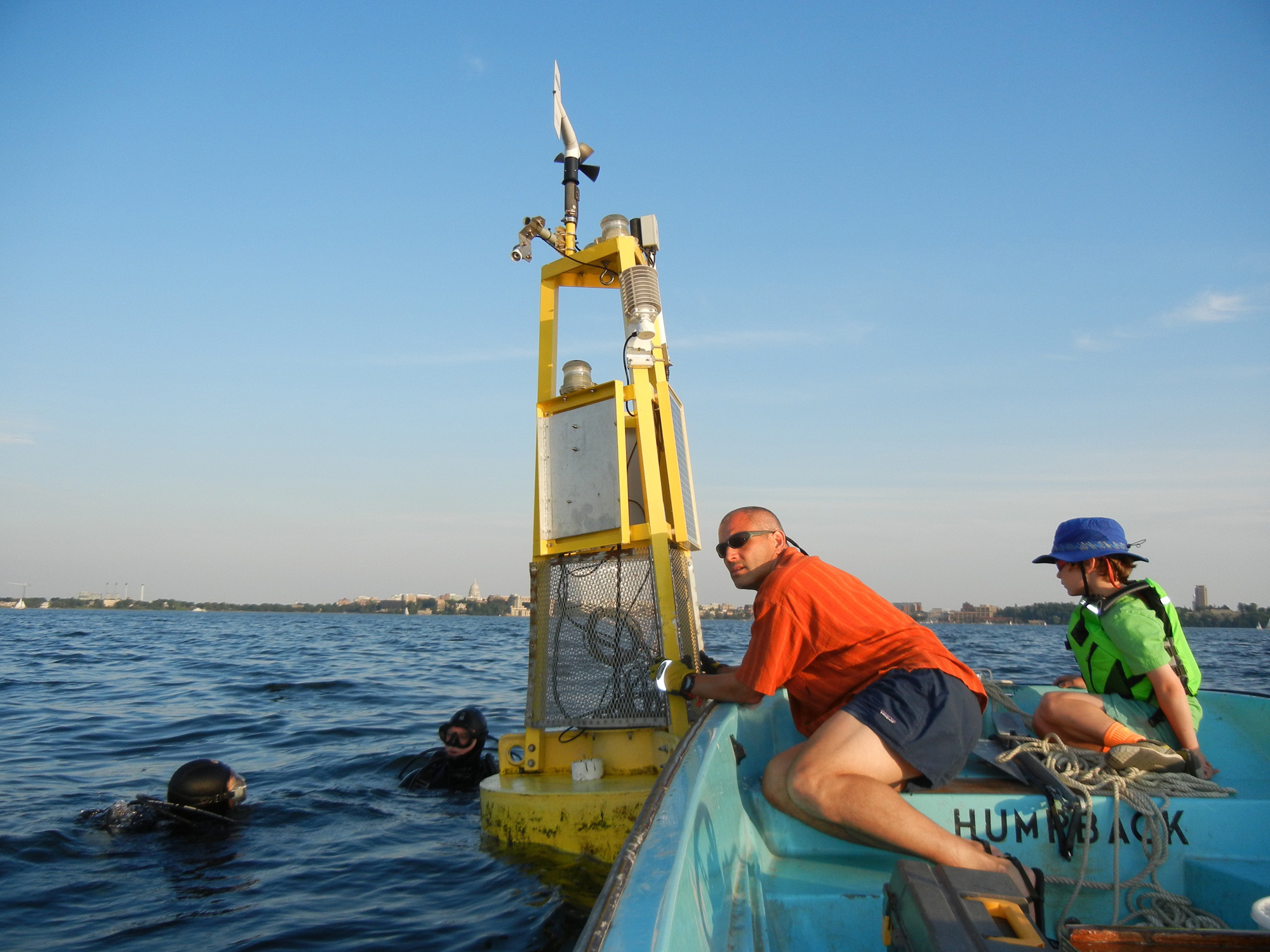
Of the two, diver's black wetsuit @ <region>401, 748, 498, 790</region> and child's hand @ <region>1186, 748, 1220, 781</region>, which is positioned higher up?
child's hand @ <region>1186, 748, 1220, 781</region>

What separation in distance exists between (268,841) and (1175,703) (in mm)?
5367

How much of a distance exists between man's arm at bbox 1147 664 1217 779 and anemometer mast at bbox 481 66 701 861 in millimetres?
2134

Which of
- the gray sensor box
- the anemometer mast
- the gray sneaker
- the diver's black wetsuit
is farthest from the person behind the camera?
the diver's black wetsuit

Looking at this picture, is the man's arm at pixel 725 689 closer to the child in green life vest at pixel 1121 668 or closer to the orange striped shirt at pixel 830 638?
the orange striped shirt at pixel 830 638

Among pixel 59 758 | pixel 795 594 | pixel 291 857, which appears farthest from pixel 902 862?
pixel 59 758

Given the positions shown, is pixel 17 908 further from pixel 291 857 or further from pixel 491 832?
pixel 491 832

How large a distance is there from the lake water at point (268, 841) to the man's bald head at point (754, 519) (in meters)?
1.98

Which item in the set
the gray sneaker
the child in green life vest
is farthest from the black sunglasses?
the gray sneaker

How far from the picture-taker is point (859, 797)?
96.5 inches

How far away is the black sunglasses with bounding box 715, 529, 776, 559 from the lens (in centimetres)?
325

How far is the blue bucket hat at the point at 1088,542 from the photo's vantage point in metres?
3.42

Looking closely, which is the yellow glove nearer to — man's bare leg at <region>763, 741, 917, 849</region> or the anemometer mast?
the anemometer mast

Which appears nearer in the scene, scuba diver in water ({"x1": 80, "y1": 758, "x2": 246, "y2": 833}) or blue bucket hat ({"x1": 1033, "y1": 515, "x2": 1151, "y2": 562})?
blue bucket hat ({"x1": 1033, "y1": 515, "x2": 1151, "y2": 562})

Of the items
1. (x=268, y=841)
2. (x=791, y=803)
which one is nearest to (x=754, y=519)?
(x=791, y=803)
